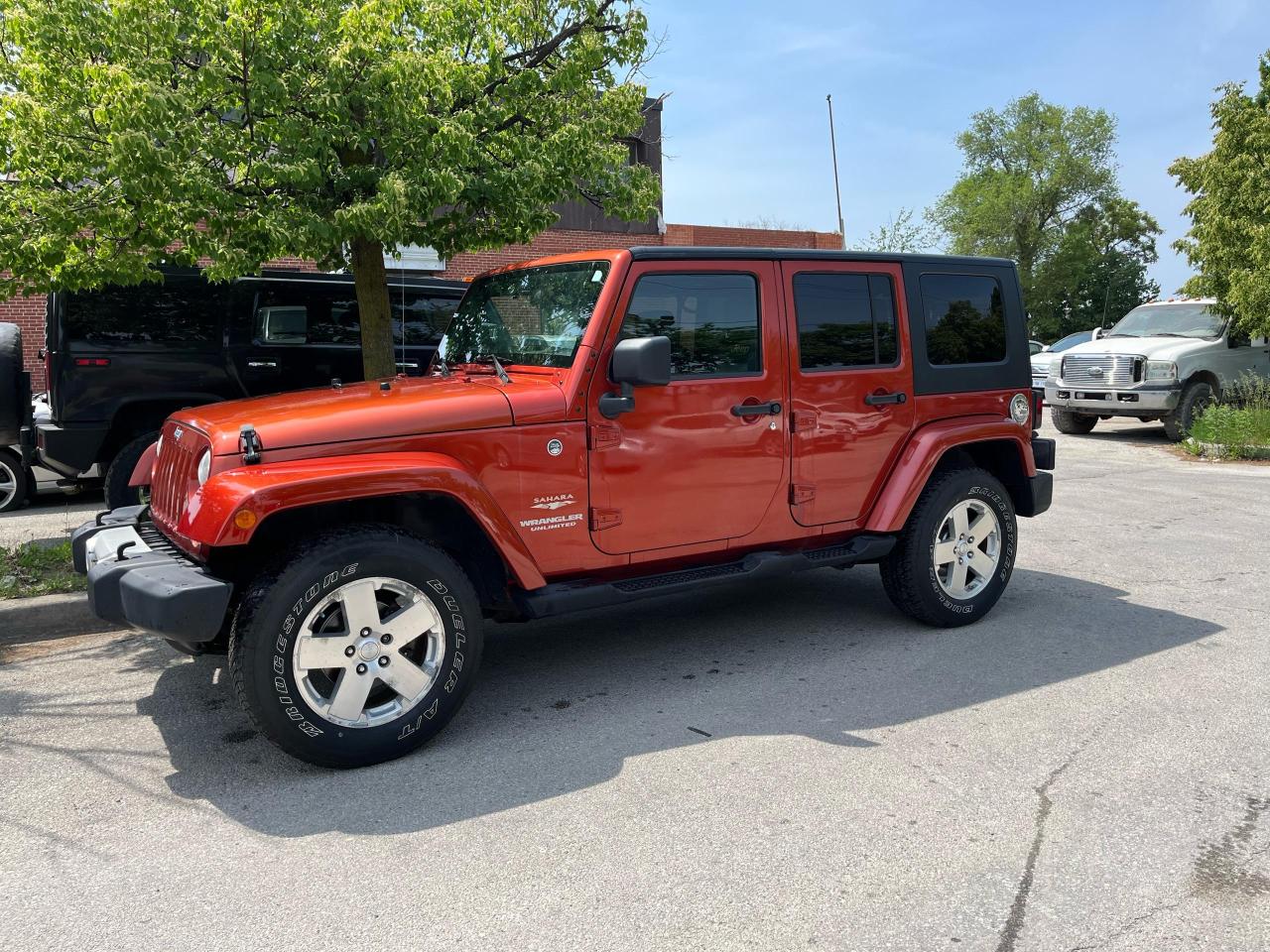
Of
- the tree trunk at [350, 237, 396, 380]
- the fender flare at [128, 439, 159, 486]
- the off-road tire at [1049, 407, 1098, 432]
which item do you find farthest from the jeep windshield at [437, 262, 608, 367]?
the off-road tire at [1049, 407, 1098, 432]

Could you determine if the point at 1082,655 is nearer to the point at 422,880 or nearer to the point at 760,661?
the point at 760,661

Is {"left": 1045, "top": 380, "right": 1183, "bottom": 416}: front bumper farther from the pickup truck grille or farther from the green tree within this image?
the green tree

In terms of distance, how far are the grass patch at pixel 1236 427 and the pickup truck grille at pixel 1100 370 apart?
114cm

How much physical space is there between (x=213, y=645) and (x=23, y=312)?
16.1 m

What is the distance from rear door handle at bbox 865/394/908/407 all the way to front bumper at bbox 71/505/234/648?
10.1ft

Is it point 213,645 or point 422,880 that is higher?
point 213,645

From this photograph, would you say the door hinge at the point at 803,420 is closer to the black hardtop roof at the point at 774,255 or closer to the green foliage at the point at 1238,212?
the black hardtop roof at the point at 774,255

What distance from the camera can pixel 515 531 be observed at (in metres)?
4.04

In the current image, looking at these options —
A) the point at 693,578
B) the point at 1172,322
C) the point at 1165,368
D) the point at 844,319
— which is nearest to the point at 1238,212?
the point at 1172,322

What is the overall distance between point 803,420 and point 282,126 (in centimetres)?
324

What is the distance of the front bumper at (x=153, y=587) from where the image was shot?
342 cm

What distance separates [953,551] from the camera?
17.5ft

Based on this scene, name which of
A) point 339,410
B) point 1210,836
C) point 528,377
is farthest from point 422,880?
point 1210,836

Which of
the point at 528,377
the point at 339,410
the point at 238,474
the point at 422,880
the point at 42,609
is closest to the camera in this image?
the point at 422,880
